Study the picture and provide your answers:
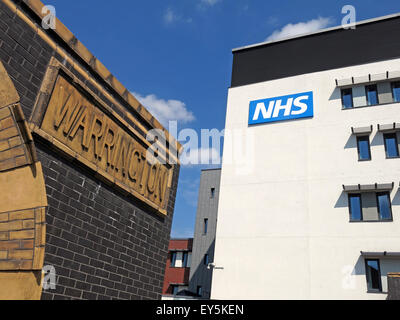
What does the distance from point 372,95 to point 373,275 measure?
1017 centimetres

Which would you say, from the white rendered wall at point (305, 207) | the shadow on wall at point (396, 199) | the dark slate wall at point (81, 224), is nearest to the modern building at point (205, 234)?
the white rendered wall at point (305, 207)

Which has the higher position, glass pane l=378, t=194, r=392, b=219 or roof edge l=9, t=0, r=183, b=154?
glass pane l=378, t=194, r=392, b=219

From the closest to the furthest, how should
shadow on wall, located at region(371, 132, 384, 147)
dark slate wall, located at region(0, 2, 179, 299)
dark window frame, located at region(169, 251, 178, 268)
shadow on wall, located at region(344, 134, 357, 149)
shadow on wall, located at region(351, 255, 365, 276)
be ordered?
dark slate wall, located at region(0, 2, 179, 299) < shadow on wall, located at region(351, 255, 365, 276) < shadow on wall, located at region(371, 132, 384, 147) < shadow on wall, located at region(344, 134, 357, 149) < dark window frame, located at region(169, 251, 178, 268)

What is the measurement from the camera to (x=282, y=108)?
870 inches

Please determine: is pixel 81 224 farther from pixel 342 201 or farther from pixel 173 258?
pixel 173 258

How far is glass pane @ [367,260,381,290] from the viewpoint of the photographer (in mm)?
16016

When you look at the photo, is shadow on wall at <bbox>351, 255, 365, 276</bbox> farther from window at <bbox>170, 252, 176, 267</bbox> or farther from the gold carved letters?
window at <bbox>170, 252, 176, 267</bbox>

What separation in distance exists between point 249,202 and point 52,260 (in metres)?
17.1

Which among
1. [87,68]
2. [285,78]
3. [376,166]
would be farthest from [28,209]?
[285,78]

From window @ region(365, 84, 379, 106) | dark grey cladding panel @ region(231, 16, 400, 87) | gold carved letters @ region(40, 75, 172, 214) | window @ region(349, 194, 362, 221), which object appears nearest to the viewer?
gold carved letters @ region(40, 75, 172, 214)

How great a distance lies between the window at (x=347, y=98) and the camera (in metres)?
20.3

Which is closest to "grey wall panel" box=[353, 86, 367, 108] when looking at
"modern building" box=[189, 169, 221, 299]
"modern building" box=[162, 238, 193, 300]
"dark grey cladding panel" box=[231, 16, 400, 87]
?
"dark grey cladding panel" box=[231, 16, 400, 87]

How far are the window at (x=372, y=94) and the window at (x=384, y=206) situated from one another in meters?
5.51

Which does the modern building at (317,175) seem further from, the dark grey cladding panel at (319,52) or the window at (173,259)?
the window at (173,259)
